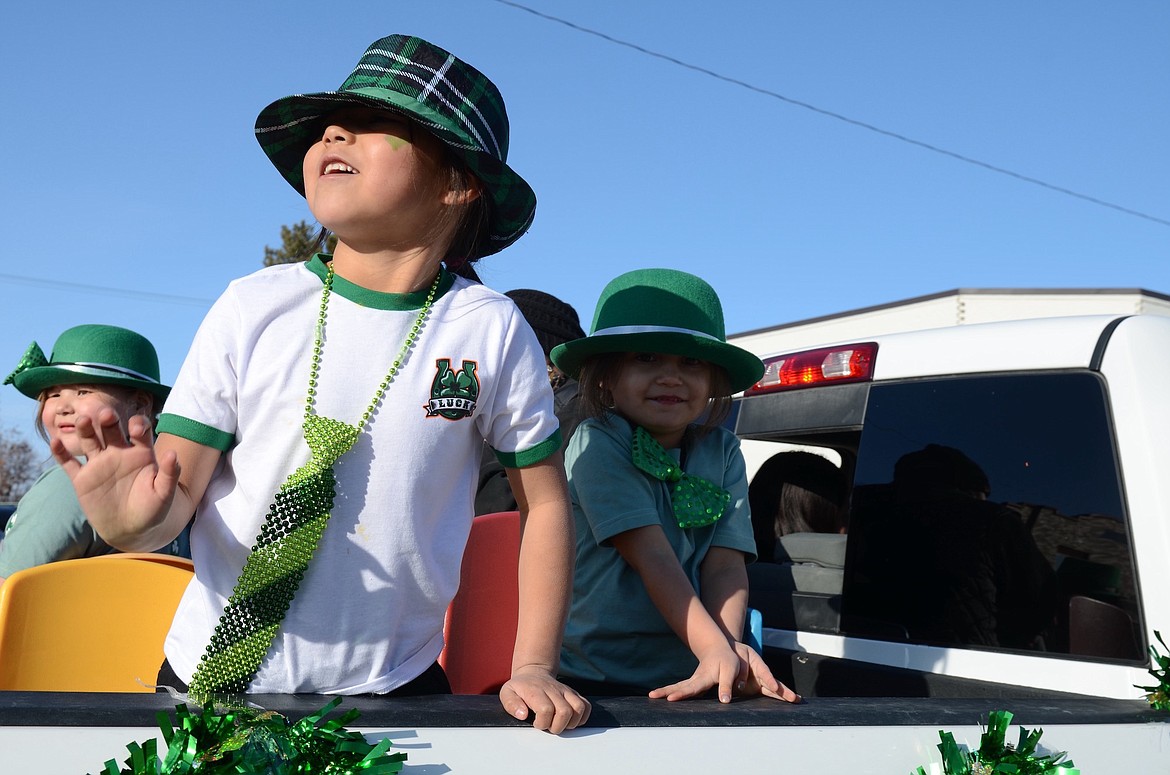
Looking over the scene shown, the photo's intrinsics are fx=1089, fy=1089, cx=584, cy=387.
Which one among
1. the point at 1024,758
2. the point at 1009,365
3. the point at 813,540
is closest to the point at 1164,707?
the point at 1024,758

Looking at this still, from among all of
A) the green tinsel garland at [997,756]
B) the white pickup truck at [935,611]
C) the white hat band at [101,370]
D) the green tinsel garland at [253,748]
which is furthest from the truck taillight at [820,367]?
the white hat band at [101,370]

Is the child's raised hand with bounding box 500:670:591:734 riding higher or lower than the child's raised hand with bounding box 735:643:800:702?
lower

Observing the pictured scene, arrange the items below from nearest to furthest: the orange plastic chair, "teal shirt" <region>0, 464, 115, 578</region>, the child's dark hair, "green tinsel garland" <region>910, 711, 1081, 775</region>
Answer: "green tinsel garland" <region>910, 711, 1081, 775</region>, the orange plastic chair, the child's dark hair, "teal shirt" <region>0, 464, 115, 578</region>

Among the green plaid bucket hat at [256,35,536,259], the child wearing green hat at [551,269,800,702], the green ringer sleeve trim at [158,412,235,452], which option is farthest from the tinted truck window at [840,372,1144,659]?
the green ringer sleeve trim at [158,412,235,452]

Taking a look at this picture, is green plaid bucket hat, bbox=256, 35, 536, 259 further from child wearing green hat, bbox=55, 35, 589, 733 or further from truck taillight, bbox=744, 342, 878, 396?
truck taillight, bbox=744, 342, 878, 396

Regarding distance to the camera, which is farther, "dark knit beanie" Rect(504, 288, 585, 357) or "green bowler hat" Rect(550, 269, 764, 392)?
"dark knit beanie" Rect(504, 288, 585, 357)

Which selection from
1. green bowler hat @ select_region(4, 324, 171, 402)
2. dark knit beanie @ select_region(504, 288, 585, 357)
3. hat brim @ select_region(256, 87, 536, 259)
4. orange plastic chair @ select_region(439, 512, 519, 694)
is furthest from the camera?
dark knit beanie @ select_region(504, 288, 585, 357)

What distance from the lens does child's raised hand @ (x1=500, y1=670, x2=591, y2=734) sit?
4.77ft

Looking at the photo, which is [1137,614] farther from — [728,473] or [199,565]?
[199,565]

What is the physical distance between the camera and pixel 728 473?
8.60ft

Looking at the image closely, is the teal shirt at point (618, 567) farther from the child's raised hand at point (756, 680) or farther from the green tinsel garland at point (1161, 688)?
the green tinsel garland at point (1161, 688)

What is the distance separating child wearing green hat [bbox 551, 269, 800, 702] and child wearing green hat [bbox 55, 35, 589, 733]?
0.52m

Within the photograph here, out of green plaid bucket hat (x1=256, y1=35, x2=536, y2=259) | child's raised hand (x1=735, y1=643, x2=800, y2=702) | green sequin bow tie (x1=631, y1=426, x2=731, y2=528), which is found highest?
A: green plaid bucket hat (x1=256, y1=35, x2=536, y2=259)

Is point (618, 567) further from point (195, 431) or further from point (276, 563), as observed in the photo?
point (195, 431)
